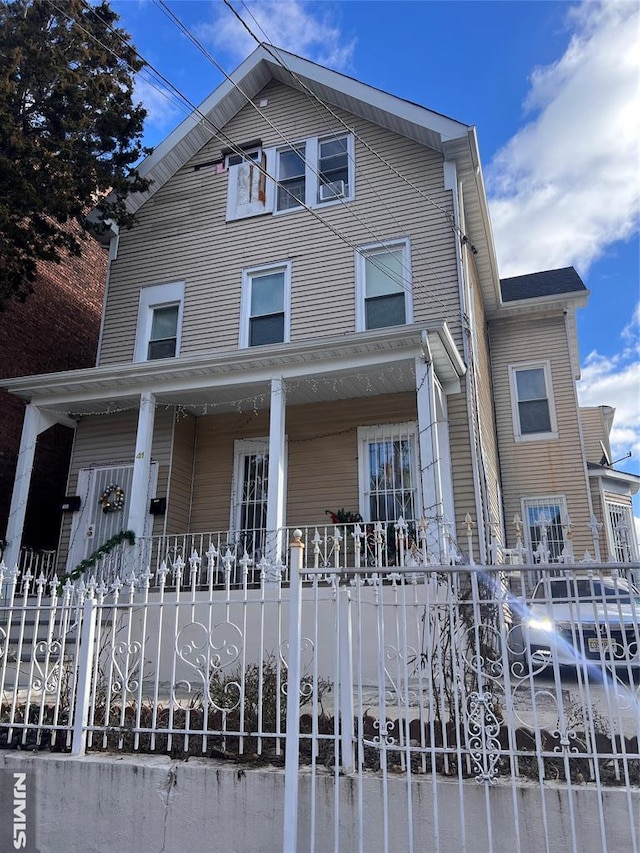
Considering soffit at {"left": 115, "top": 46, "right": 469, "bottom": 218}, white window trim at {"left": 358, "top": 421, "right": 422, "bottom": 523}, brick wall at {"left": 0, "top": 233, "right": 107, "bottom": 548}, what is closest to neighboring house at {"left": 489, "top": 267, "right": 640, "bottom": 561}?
white window trim at {"left": 358, "top": 421, "right": 422, "bottom": 523}

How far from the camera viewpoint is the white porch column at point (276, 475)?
8539 mm

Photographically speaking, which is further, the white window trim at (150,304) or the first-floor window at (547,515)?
the first-floor window at (547,515)

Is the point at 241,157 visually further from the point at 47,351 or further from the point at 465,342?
the point at 465,342

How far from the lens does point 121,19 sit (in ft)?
37.1

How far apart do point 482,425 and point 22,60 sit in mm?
9820

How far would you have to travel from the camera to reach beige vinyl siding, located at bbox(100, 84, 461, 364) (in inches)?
429

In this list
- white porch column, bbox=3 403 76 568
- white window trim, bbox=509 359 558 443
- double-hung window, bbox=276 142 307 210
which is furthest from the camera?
white window trim, bbox=509 359 558 443

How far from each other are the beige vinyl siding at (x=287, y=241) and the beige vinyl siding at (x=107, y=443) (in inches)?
52.5

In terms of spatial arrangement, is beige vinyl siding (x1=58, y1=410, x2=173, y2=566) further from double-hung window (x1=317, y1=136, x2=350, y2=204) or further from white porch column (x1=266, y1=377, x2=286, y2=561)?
double-hung window (x1=317, y1=136, x2=350, y2=204)

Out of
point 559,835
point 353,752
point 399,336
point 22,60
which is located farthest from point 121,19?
point 559,835

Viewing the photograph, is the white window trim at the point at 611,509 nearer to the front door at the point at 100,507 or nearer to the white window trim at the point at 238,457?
the white window trim at the point at 238,457

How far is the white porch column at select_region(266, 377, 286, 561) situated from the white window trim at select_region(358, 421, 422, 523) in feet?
5.47

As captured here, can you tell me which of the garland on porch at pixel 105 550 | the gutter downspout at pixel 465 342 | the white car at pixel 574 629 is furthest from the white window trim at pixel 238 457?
the white car at pixel 574 629

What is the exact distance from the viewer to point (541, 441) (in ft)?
43.3
